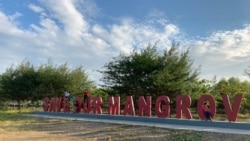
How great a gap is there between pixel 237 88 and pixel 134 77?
11177mm

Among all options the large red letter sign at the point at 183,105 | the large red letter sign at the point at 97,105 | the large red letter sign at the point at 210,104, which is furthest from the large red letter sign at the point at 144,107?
the large red letter sign at the point at 97,105

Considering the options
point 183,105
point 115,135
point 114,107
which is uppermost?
point 183,105

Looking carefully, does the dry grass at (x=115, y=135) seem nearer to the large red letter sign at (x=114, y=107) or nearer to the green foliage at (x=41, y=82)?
the large red letter sign at (x=114, y=107)

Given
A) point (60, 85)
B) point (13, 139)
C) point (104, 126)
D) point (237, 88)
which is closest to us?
point (13, 139)

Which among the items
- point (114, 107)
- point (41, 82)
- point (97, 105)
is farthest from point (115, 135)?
point (41, 82)

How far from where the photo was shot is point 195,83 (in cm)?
2228

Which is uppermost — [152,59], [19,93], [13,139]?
[152,59]

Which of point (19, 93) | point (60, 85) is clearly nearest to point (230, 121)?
point (60, 85)

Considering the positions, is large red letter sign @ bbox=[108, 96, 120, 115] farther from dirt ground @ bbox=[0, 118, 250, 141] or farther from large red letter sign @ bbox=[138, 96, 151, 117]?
dirt ground @ bbox=[0, 118, 250, 141]

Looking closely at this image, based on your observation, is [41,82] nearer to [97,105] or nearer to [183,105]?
[97,105]

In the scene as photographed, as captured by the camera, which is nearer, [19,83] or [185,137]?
[185,137]

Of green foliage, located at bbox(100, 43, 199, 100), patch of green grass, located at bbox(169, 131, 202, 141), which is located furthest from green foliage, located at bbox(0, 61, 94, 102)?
patch of green grass, located at bbox(169, 131, 202, 141)

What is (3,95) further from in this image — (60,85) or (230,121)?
(230,121)

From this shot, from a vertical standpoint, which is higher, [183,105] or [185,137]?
[183,105]
